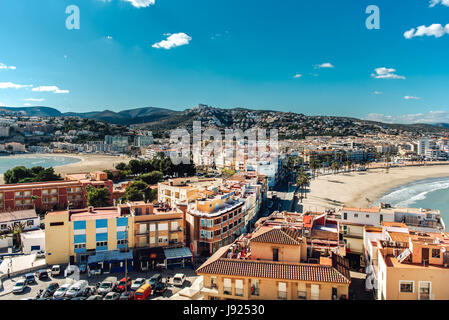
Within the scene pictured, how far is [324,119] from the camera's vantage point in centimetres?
18500

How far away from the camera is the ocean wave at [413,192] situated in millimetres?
39062

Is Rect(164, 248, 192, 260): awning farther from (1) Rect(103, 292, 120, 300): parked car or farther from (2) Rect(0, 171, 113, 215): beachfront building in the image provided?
(2) Rect(0, 171, 113, 215): beachfront building

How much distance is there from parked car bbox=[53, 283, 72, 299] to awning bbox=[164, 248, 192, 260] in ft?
15.7

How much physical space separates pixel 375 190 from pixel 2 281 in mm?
44015

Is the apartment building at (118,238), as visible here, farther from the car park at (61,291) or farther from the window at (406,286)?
the window at (406,286)

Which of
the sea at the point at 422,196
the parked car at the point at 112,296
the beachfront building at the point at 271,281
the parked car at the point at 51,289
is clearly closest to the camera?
the beachfront building at the point at 271,281

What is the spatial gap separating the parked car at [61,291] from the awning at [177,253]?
4.78 metres

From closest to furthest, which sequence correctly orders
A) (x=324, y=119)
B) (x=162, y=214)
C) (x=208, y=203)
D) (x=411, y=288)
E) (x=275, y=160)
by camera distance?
(x=411, y=288) → (x=162, y=214) → (x=208, y=203) → (x=275, y=160) → (x=324, y=119)

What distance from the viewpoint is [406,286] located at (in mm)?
8234

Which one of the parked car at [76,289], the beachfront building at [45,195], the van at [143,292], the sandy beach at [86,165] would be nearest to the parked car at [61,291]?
the parked car at [76,289]

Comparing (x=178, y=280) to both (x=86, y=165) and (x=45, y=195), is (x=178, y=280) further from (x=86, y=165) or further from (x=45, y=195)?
(x=86, y=165)
